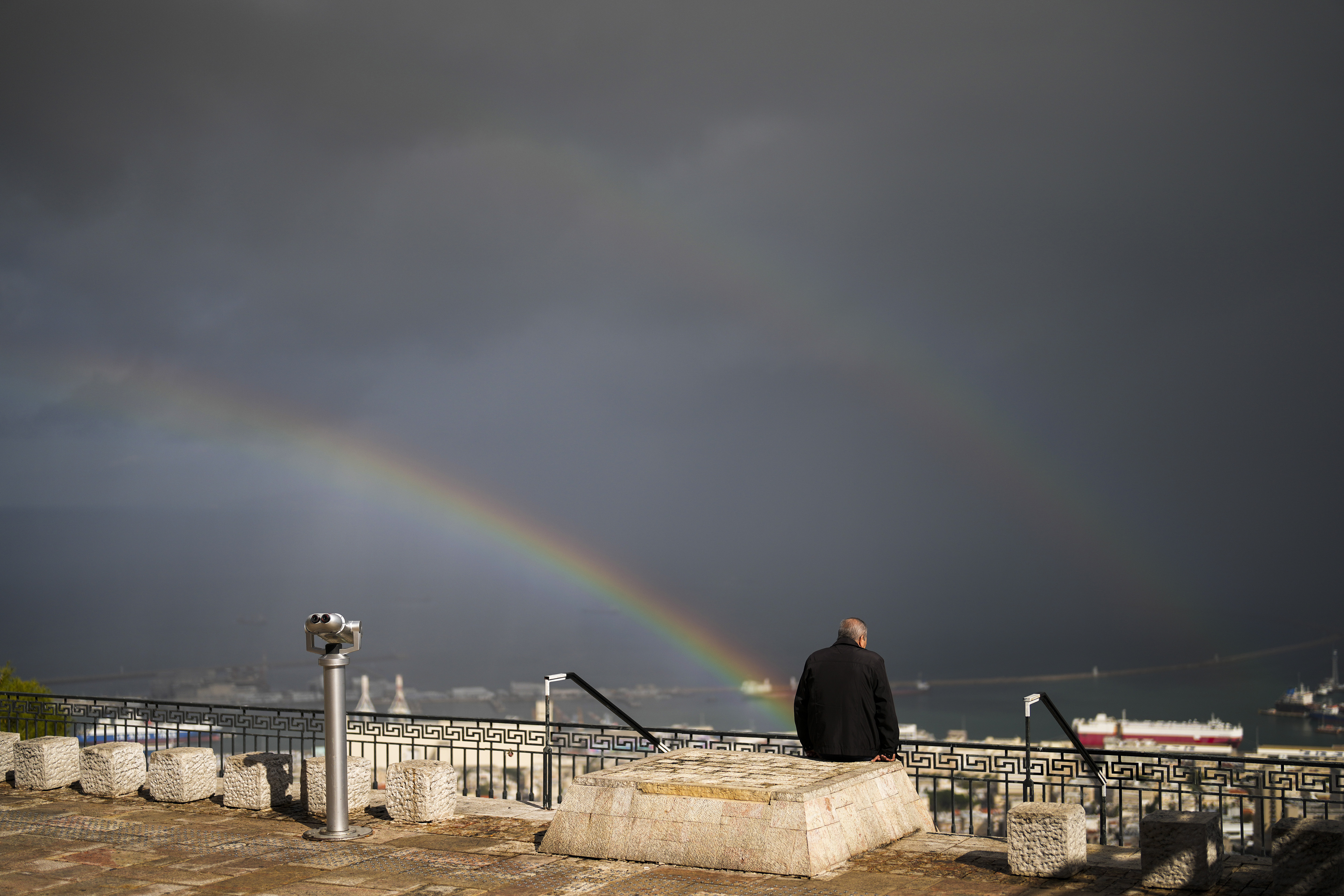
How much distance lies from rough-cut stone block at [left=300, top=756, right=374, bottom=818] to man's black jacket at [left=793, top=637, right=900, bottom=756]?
4.10m

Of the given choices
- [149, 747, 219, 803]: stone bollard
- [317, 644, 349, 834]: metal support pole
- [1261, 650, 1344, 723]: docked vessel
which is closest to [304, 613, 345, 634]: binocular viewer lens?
[317, 644, 349, 834]: metal support pole

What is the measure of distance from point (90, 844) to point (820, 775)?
A: 5.62 m

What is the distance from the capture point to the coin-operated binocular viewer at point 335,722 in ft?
27.0

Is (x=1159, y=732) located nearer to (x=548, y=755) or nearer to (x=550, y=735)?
(x=548, y=755)

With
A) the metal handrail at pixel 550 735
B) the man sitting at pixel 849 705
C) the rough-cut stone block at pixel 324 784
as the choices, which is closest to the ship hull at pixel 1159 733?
the metal handrail at pixel 550 735

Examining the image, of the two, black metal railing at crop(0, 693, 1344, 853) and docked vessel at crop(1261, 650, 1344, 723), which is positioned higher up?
black metal railing at crop(0, 693, 1344, 853)

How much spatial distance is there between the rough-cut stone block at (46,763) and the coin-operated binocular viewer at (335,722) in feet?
13.1

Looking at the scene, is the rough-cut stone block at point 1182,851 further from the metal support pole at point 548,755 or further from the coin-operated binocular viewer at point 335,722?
the coin-operated binocular viewer at point 335,722

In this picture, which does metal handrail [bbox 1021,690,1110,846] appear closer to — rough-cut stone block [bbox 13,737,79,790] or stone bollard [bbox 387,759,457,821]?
stone bollard [bbox 387,759,457,821]

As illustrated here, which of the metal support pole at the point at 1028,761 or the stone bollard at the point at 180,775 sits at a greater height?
the metal support pole at the point at 1028,761

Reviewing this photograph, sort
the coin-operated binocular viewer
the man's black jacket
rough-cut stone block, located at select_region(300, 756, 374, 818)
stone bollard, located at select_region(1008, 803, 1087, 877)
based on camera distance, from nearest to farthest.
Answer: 1. stone bollard, located at select_region(1008, 803, 1087, 877)
2. the man's black jacket
3. the coin-operated binocular viewer
4. rough-cut stone block, located at select_region(300, 756, 374, 818)

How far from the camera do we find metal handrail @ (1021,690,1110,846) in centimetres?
761

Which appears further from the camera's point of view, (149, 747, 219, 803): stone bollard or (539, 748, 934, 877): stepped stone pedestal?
(149, 747, 219, 803): stone bollard

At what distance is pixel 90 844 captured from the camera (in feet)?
26.6
